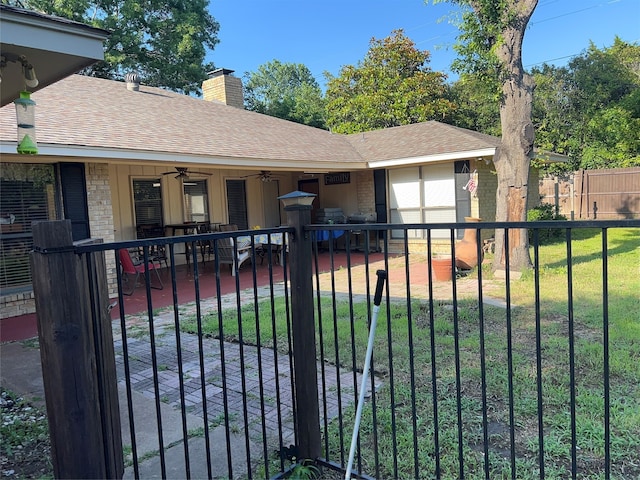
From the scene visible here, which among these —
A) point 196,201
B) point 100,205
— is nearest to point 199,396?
point 100,205

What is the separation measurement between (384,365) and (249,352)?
1372 mm

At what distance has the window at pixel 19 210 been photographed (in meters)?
6.88

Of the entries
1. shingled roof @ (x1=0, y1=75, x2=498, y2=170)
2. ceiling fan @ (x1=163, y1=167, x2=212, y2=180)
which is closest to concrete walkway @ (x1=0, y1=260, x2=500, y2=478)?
shingled roof @ (x1=0, y1=75, x2=498, y2=170)

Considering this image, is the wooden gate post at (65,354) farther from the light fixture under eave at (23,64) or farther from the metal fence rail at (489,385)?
the light fixture under eave at (23,64)

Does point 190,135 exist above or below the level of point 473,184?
above

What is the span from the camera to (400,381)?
3.73 metres

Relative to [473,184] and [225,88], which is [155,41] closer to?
[225,88]

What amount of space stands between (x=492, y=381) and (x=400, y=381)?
721mm

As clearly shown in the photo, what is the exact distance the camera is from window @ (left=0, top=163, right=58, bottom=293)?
271 inches

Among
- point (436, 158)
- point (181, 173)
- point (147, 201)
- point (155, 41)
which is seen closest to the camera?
point (181, 173)

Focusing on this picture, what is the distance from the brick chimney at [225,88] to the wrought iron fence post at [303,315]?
1381cm

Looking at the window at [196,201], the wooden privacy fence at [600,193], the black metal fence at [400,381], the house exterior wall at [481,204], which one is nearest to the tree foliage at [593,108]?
the wooden privacy fence at [600,193]

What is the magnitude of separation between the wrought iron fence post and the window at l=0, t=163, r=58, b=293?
6.09 meters

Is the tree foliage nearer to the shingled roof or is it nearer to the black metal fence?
the shingled roof
